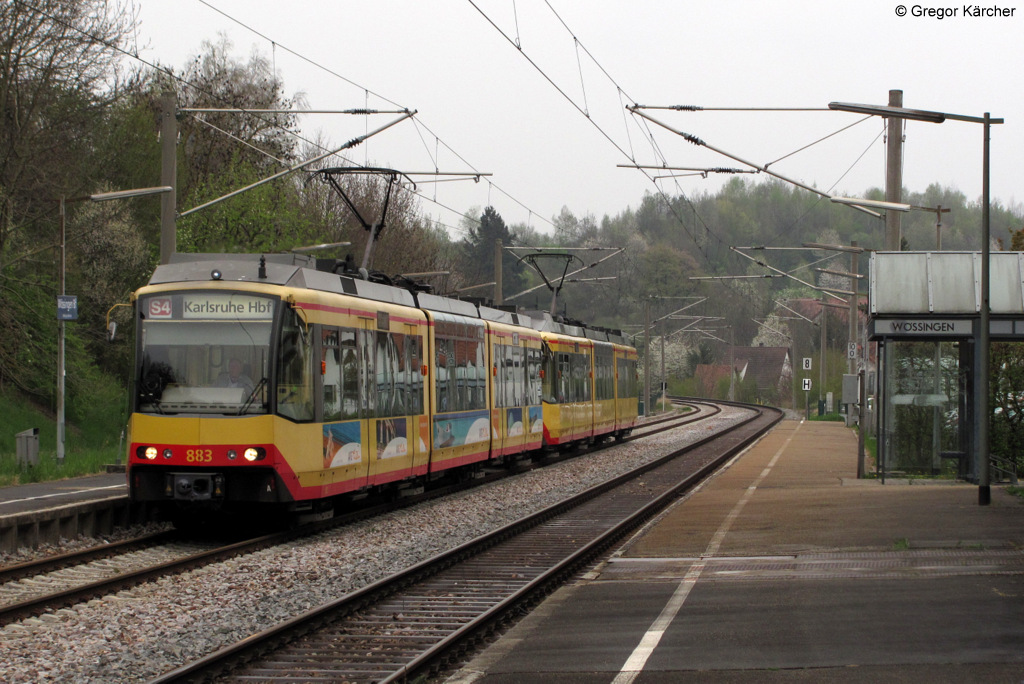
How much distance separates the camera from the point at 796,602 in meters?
10.4

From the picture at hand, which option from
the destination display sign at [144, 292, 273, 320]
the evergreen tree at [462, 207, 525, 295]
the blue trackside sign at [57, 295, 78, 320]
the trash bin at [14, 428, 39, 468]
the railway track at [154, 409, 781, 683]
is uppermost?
the evergreen tree at [462, 207, 525, 295]

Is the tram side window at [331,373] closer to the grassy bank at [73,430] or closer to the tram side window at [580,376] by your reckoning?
the grassy bank at [73,430]

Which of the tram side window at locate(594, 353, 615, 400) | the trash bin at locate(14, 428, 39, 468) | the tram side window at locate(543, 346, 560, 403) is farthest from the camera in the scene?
the tram side window at locate(594, 353, 615, 400)

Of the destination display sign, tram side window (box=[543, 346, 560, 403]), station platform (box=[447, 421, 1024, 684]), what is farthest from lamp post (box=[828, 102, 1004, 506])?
tram side window (box=[543, 346, 560, 403])

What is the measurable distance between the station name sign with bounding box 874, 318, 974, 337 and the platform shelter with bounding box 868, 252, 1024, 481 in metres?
0.02

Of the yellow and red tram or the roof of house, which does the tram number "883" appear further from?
the roof of house

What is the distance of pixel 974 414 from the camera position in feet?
68.1

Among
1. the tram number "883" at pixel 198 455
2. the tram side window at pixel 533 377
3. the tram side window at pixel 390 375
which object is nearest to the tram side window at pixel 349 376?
the tram side window at pixel 390 375

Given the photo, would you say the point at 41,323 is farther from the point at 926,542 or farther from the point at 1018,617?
the point at 1018,617

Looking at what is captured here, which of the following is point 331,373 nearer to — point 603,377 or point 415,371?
point 415,371

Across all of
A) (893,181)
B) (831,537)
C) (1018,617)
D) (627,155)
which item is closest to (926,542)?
(831,537)

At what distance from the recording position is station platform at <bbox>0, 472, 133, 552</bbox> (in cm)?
1377

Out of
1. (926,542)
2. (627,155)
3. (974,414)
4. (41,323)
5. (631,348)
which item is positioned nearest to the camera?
(926,542)

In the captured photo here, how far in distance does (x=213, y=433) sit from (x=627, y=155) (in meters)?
15.9
